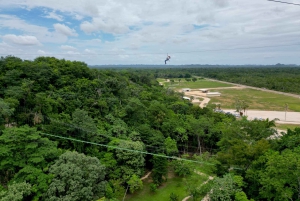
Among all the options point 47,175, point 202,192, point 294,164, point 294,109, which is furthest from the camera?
point 294,109

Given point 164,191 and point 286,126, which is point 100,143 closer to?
point 164,191

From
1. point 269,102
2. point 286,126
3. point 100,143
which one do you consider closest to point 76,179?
point 100,143

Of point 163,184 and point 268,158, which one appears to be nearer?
point 268,158

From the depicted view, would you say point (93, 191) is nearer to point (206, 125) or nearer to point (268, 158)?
point (268, 158)

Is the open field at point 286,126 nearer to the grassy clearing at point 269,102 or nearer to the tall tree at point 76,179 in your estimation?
the grassy clearing at point 269,102

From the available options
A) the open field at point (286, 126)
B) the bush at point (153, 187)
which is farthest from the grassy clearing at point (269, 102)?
the bush at point (153, 187)

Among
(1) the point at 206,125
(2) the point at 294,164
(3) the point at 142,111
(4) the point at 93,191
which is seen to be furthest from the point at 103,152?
(2) the point at 294,164

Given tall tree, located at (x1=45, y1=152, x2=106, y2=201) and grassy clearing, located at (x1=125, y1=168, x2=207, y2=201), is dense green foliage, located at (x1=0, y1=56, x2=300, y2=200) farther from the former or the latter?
grassy clearing, located at (x1=125, y1=168, x2=207, y2=201)
